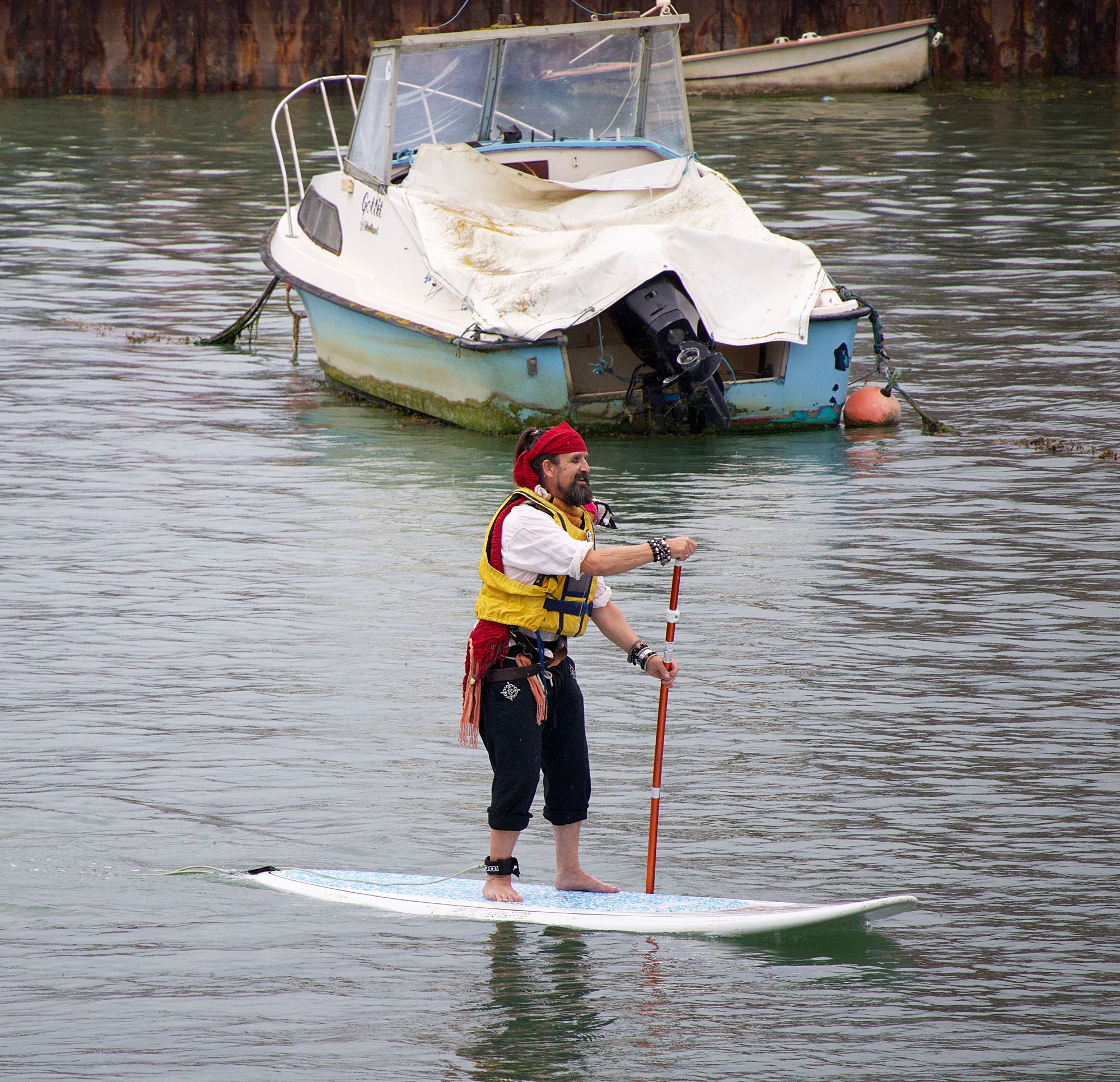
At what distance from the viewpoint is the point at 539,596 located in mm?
6109

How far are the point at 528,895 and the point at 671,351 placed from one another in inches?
278

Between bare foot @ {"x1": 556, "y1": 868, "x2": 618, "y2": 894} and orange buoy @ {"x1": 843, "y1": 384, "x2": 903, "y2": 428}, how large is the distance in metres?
8.32

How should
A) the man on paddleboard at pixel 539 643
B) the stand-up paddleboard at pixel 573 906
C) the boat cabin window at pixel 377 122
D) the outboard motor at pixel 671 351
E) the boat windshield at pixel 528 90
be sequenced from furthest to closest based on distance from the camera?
the boat windshield at pixel 528 90 → the boat cabin window at pixel 377 122 → the outboard motor at pixel 671 351 → the man on paddleboard at pixel 539 643 → the stand-up paddleboard at pixel 573 906

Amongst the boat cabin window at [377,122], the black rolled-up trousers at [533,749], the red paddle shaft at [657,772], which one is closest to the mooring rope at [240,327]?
the boat cabin window at [377,122]

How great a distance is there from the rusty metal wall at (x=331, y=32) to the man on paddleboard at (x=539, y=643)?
99.8 feet

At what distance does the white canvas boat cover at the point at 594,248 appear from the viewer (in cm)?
1294

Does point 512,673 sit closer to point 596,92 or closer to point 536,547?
point 536,547

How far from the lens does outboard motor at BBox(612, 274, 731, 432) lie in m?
12.8

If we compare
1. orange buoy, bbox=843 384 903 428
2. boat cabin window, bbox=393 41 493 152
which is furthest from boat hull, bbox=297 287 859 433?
boat cabin window, bbox=393 41 493 152

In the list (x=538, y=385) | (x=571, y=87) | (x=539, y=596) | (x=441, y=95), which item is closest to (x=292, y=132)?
(x=441, y=95)

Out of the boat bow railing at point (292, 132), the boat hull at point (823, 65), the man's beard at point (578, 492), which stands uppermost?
the boat hull at point (823, 65)

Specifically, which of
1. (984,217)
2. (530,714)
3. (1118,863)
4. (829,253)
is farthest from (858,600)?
(984,217)

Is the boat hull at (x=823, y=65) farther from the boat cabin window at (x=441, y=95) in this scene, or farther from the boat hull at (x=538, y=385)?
the boat hull at (x=538, y=385)

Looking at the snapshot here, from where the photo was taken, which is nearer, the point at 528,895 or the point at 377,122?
the point at 528,895
